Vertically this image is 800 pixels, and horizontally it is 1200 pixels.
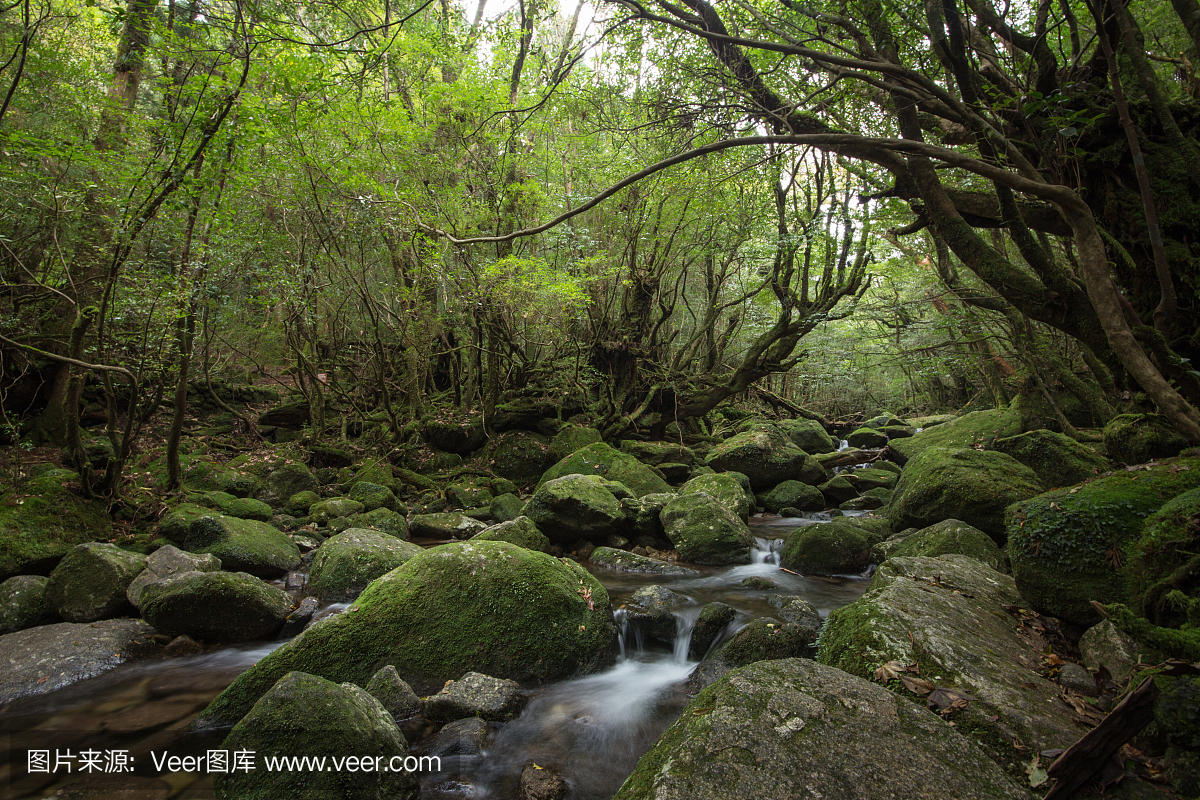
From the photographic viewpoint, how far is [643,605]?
5.43m

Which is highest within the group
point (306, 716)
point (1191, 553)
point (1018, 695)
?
point (1191, 553)

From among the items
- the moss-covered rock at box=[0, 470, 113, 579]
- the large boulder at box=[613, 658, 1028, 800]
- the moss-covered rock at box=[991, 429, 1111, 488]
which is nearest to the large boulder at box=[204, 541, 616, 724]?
the large boulder at box=[613, 658, 1028, 800]

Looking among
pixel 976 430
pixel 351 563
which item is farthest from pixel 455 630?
pixel 976 430

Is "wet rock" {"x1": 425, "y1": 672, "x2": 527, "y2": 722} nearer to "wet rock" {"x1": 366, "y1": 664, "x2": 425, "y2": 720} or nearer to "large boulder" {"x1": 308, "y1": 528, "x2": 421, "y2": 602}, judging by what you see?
"wet rock" {"x1": 366, "y1": 664, "x2": 425, "y2": 720}

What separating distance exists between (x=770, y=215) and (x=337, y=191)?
9.25m

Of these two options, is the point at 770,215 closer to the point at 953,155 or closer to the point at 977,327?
the point at 977,327

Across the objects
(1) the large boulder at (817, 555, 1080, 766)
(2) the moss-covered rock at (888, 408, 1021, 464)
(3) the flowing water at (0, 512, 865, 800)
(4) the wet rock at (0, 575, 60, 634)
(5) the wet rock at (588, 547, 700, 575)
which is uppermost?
(2) the moss-covered rock at (888, 408, 1021, 464)

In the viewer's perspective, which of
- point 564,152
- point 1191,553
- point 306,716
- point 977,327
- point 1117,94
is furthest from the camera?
point 564,152

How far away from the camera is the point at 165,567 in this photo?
5648 mm

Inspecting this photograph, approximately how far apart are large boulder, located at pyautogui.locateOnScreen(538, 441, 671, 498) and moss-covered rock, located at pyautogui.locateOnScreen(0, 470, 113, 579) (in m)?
6.45

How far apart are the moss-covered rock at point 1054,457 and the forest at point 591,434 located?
0.17ft

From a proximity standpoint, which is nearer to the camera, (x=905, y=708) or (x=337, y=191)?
(x=905, y=708)

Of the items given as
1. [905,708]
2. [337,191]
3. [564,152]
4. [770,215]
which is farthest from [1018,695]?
[564,152]

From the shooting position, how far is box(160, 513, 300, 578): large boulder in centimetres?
640
